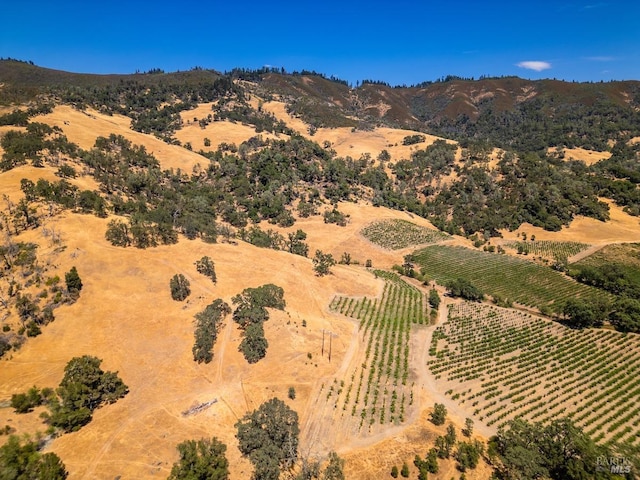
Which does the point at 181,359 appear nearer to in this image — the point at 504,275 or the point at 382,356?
the point at 382,356

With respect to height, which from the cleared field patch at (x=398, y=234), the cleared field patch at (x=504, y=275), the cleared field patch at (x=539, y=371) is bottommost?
the cleared field patch at (x=504, y=275)

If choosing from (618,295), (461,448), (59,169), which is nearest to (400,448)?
(461,448)

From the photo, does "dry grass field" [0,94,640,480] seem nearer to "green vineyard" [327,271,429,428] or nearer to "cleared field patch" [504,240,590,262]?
"green vineyard" [327,271,429,428]

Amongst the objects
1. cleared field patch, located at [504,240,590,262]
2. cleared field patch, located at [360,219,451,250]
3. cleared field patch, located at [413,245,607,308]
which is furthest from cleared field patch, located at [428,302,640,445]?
cleared field patch, located at [504,240,590,262]

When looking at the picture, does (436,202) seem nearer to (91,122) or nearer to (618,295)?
(618,295)

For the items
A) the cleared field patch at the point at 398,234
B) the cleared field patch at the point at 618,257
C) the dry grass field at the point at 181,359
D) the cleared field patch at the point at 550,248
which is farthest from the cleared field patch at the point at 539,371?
the cleared field patch at the point at 550,248

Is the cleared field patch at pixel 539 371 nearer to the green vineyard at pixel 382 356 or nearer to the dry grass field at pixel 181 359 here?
the dry grass field at pixel 181 359
